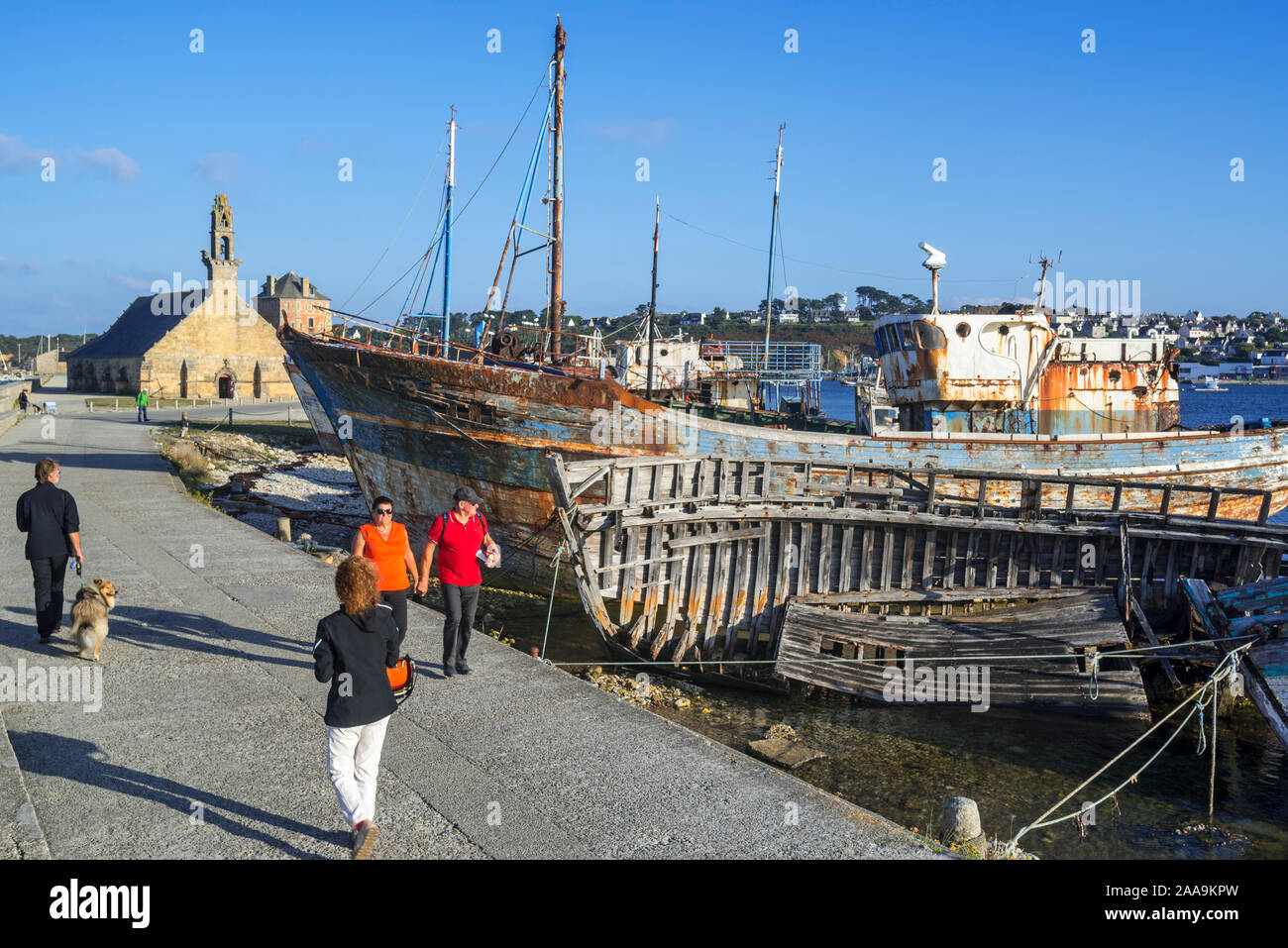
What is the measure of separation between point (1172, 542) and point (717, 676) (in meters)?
7.31

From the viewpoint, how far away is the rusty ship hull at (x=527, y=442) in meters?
16.8

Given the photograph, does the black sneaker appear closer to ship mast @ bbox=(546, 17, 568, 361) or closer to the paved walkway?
the paved walkway

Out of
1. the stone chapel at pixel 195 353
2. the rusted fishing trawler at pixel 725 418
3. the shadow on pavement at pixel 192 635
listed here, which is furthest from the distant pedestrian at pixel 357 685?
the stone chapel at pixel 195 353

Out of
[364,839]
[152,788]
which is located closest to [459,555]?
[152,788]

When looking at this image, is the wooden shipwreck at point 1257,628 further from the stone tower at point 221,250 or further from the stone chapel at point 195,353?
the stone tower at point 221,250

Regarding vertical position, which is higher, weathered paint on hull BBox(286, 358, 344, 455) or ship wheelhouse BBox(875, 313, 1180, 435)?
ship wheelhouse BBox(875, 313, 1180, 435)

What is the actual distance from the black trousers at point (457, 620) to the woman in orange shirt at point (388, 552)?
61cm

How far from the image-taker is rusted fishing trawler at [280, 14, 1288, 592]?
1691 cm

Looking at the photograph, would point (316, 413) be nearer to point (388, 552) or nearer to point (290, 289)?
point (388, 552)

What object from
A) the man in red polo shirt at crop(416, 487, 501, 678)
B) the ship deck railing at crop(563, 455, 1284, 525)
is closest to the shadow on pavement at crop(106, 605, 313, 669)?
the man in red polo shirt at crop(416, 487, 501, 678)

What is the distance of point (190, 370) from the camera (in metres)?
57.2

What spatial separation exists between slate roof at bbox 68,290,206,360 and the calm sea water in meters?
56.4

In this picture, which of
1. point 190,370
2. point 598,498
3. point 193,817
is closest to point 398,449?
point 598,498
